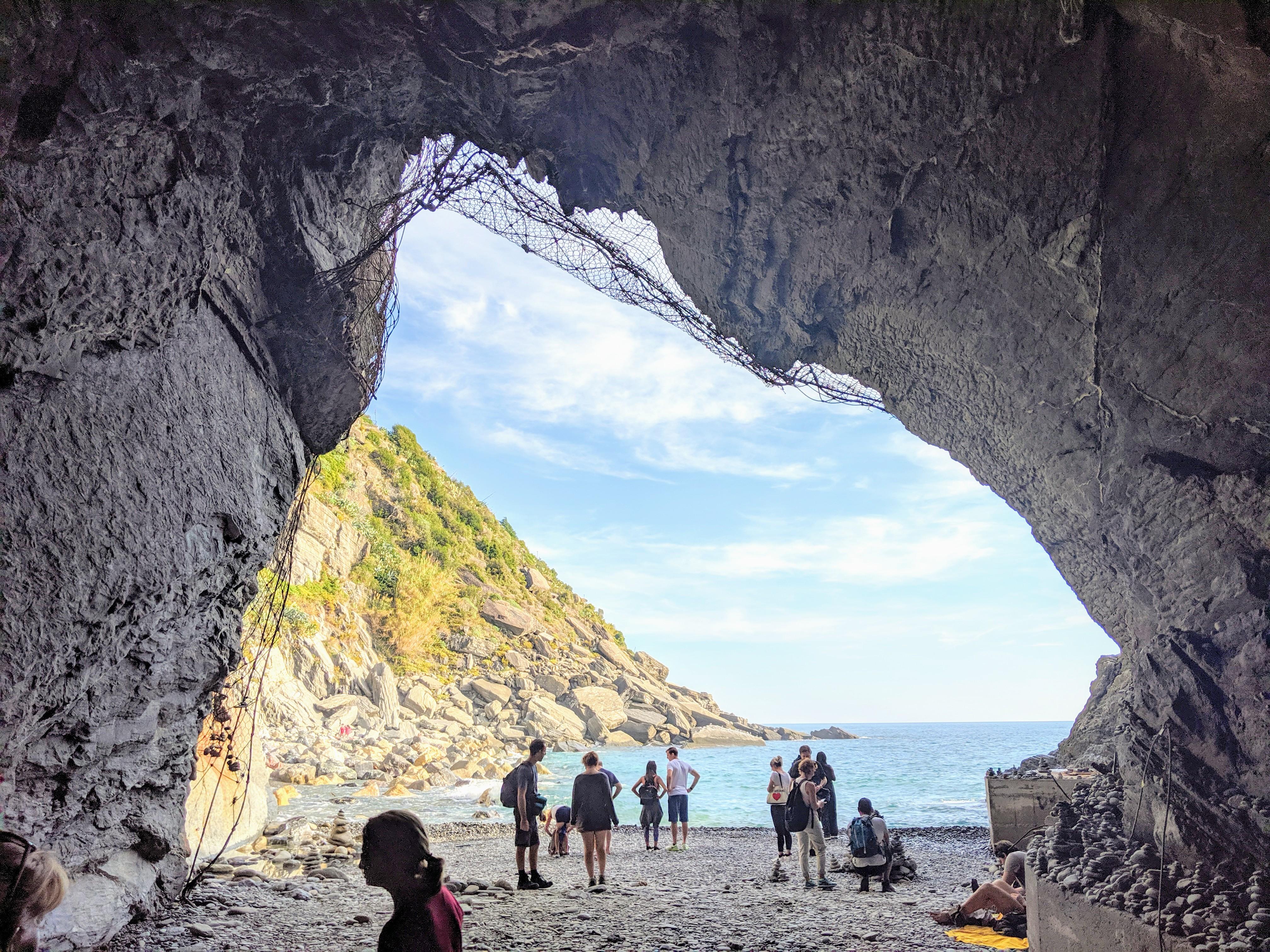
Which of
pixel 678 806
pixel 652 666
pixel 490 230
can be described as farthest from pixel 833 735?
pixel 490 230

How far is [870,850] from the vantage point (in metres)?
7.59

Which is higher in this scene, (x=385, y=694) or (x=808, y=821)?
(x=385, y=694)

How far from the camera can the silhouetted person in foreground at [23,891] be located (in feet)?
5.12

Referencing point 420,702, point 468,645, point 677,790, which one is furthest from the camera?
point 468,645

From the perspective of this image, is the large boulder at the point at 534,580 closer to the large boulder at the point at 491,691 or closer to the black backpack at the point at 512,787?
the large boulder at the point at 491,691

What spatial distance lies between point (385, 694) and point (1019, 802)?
26.6 metres

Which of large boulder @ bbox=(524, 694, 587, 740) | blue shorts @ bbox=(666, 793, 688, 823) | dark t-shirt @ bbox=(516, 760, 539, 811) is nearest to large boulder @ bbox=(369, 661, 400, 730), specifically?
large boulder @ bbox=(524, 694, 587, 740)

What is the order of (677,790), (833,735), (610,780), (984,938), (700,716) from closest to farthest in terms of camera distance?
(984,938)
(610,780)
(677,790)
(700,716)
(833,735)

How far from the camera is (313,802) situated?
53.6 feet

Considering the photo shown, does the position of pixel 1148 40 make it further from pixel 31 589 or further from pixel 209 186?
pixel 31 589

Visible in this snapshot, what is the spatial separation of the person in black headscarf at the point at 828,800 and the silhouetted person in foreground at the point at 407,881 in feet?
28.5

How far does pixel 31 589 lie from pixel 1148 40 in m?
6.70

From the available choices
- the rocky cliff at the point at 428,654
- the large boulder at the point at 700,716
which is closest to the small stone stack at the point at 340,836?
the rocky cliff at the point at 428,654

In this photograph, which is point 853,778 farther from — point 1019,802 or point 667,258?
point 667,258
